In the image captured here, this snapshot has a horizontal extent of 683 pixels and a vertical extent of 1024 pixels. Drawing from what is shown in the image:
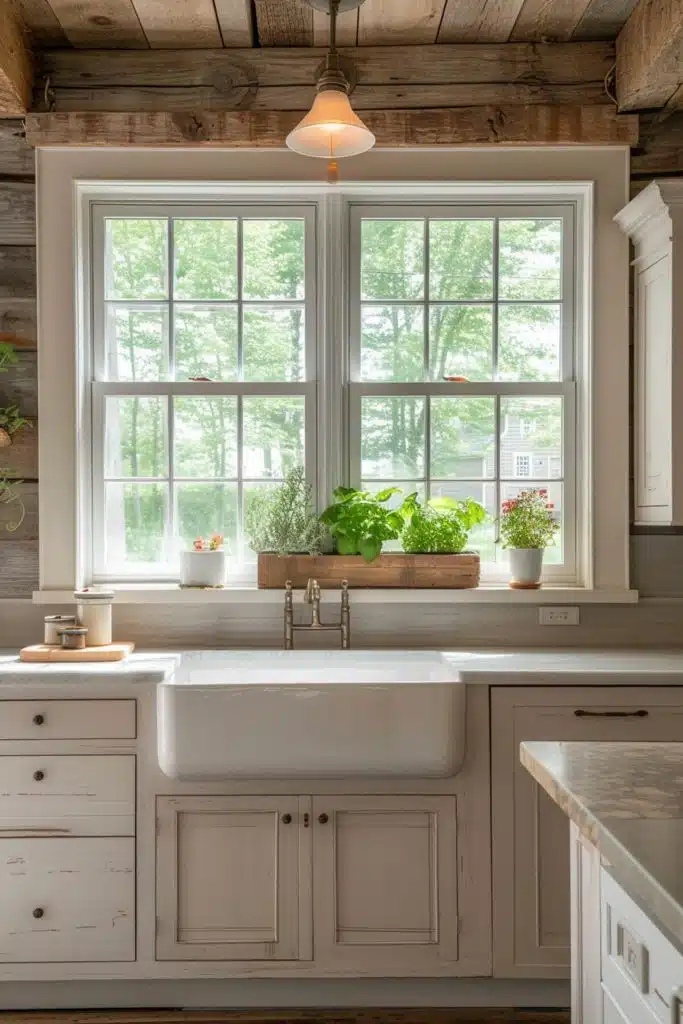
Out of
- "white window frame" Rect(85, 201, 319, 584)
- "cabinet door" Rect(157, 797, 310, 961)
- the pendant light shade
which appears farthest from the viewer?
"white window frame" Rect(85, 201, 319, 584)

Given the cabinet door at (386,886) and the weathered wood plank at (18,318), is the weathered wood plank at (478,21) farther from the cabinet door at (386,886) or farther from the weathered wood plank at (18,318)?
the cabinet door at (386,886)

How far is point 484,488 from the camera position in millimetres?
3320

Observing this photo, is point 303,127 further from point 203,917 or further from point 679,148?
point 203,917

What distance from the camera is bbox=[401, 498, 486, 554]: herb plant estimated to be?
10.4 feet

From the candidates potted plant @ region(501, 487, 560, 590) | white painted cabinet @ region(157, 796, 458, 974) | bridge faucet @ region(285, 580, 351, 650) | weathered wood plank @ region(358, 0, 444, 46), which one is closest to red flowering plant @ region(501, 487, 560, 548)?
potted plant @ region(501, 487, 560, 590)

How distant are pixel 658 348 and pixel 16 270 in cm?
215

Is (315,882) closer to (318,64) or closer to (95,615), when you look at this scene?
(95,615)

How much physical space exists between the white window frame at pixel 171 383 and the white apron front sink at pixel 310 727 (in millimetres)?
868

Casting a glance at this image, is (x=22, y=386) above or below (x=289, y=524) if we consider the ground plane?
above

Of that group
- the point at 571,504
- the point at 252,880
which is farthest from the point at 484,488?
the point at 252,880

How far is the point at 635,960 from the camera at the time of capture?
1.19 metres

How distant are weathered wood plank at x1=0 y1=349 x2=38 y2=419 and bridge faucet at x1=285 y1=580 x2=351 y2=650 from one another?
42.8 inches

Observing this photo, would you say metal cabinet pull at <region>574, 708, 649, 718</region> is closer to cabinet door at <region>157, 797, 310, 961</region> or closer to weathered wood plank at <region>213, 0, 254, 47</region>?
cabinet door at <region>157, 797, 310, 961</region>

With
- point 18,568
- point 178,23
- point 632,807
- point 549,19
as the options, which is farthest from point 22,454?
point 632,807
